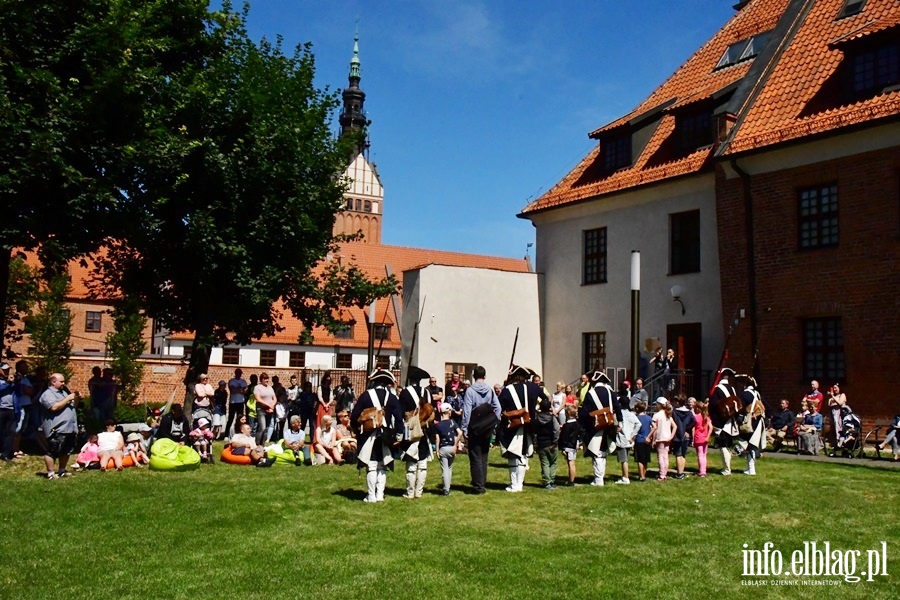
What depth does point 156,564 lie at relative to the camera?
25.5ft

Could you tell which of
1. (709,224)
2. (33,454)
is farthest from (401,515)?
(709,224)

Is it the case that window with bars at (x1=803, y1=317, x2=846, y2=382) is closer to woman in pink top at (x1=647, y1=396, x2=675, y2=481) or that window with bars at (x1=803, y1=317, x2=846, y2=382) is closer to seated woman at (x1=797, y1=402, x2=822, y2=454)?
seated woman at (x1=797, y1=402, x2=822, y2=454)

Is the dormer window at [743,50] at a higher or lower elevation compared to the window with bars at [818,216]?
Answer: higher

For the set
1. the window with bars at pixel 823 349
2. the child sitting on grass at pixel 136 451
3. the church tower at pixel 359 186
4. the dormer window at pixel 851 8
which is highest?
the church tower at pixel 359 186

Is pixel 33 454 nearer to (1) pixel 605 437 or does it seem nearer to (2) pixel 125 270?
(2) pixel 125 270

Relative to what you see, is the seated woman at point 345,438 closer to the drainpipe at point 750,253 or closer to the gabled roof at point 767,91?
the drainpipe at point 750,253

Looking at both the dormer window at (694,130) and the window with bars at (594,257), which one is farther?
the window with bars at (594,257)

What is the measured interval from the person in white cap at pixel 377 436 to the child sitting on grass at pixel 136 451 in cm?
612

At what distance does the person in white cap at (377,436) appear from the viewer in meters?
11.5

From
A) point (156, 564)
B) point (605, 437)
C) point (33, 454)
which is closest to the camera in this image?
point (156, 564)

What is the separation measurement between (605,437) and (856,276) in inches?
328

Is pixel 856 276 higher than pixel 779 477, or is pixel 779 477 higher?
pixel 856 276

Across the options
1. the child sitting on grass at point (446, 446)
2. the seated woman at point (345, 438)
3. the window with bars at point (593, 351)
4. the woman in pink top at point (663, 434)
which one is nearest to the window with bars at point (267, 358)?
the window with bars at point (593, 351)

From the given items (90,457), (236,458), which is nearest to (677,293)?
(236,458)
